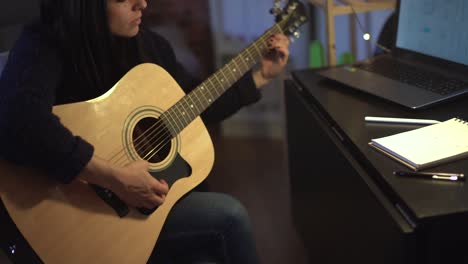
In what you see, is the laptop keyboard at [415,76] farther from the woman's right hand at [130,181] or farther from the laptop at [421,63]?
the woman's right hand at [130,181]

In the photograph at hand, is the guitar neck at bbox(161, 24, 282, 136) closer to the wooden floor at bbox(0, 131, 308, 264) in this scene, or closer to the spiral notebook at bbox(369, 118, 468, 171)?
the spiral notebook at bbox(369, 118, 468, 171)

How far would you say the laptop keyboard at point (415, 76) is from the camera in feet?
4.31

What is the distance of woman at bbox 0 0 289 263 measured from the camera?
3.58 feet

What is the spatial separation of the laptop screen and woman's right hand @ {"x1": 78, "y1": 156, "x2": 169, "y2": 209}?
0.84m

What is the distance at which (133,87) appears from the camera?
126cm

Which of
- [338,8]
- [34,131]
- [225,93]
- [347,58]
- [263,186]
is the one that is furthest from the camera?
[263,186]

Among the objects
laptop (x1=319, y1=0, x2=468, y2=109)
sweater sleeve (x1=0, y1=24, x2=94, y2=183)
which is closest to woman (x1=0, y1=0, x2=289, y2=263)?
sweater sleeve (x1=0, y1=24, x2=94, y2=183)

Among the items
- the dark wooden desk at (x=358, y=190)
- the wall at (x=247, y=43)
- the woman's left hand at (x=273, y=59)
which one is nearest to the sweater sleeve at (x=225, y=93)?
the woman's left hand at (x=273, y=59)

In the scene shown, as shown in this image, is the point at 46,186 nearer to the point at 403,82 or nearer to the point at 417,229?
the point at 417,229

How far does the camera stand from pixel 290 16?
1539 mm

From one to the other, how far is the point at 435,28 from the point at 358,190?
0.62 m

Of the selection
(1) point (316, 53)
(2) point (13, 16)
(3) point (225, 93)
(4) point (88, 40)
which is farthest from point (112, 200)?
(1) point (316, 53)

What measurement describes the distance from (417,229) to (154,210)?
597 mm

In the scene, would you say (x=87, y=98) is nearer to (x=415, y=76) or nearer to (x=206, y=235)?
(x=206, y=235)
